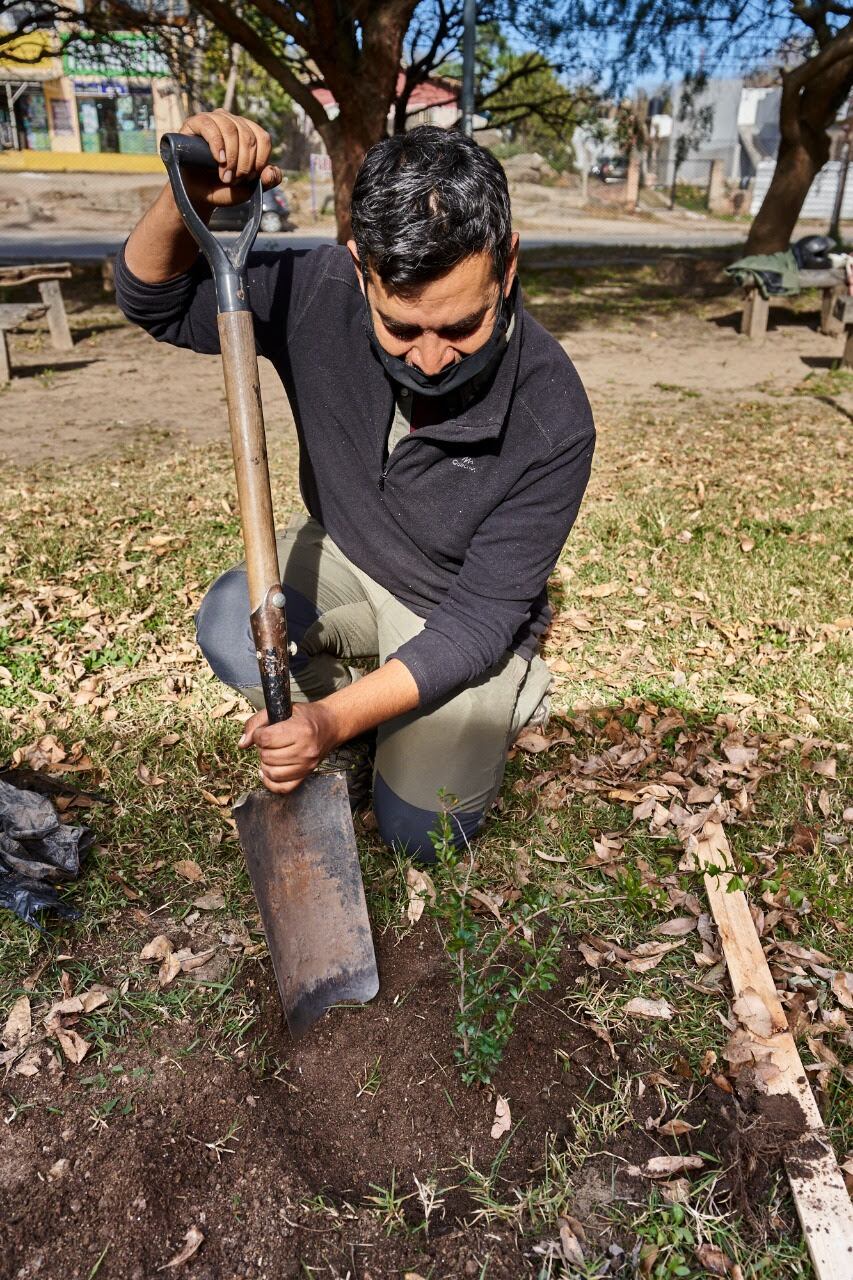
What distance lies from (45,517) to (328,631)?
2754mm

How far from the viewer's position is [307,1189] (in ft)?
6.13

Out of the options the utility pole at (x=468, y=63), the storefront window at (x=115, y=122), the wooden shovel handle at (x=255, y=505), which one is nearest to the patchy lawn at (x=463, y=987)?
the wooden shovel handle at (x=255, y=505)

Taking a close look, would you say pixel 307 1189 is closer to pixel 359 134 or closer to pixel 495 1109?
pixel 495 1109

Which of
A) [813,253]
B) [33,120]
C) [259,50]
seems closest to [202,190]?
[259,50]

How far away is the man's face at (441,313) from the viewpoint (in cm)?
197

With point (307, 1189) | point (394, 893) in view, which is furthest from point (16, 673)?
point (307, 1189)

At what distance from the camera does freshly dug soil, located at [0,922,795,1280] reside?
1784 millimetres

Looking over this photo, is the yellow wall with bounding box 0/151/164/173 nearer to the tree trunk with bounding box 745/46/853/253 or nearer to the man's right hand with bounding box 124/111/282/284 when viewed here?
the tree trunk with bounding box 745/46/853/253

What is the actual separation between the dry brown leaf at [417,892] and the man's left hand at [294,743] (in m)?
0.59

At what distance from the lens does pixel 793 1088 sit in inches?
79.9

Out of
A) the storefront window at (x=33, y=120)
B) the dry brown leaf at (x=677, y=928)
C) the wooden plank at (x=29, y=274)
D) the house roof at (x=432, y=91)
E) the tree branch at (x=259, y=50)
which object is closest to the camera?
the dry brown leaf at (x=677, y=928)

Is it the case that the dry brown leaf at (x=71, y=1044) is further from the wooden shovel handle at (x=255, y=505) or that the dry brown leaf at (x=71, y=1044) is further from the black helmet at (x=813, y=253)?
the black helmet at (x=813, y=253)

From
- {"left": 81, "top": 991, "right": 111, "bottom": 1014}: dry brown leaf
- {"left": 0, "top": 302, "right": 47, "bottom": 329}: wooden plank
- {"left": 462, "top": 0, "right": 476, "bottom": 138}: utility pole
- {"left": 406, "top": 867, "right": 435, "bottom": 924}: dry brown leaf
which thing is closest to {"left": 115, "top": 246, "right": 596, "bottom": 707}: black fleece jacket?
{"left": 406, "top": 867, "right": 435, "bottom": 924}: dry brown leaf

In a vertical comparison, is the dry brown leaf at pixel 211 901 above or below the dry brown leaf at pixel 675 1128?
above
